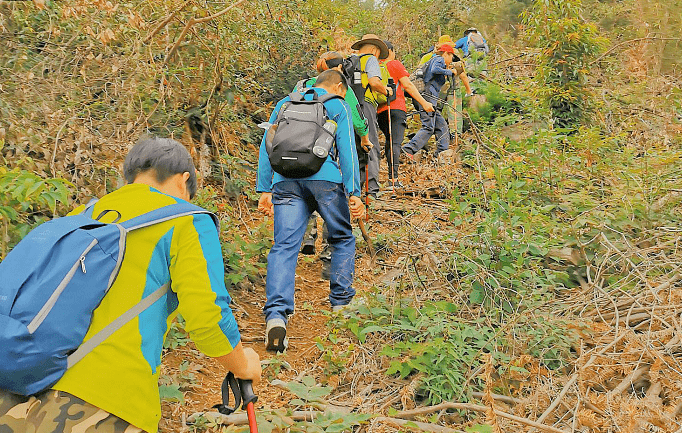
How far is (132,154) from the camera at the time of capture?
2.30 meters

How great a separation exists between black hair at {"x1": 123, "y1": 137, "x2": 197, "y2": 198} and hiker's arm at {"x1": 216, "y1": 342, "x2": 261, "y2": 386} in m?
0.67

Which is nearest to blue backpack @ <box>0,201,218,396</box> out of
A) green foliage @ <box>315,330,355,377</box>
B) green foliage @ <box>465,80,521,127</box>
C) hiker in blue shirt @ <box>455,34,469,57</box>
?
green foliage @ <box>315,330,355,377</box>

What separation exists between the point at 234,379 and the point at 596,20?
13124 mm

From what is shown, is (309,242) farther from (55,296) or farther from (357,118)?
(55,296)

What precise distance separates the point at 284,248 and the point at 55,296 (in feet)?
8.86

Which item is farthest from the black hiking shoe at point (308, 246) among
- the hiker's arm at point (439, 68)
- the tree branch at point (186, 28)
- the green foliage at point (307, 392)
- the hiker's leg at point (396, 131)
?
the hiker's arm at point (439, 68)

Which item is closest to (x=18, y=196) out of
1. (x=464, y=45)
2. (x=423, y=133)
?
(x=423, y=133)

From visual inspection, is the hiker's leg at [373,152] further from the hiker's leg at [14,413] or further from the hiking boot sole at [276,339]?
the hiker's leg at [14,413]

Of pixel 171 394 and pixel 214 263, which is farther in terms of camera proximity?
pixel 171 394


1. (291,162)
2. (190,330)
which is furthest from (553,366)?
(190,330)

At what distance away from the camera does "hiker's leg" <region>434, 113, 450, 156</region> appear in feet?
29.8

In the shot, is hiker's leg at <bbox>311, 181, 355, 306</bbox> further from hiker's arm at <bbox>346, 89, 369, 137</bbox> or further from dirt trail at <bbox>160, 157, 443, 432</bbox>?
hiker's arm at <bbox>346, 89, 369, 137</bbox>

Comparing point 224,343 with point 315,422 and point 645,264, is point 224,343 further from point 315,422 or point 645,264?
point 645,264

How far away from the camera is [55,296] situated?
69.7 inches
